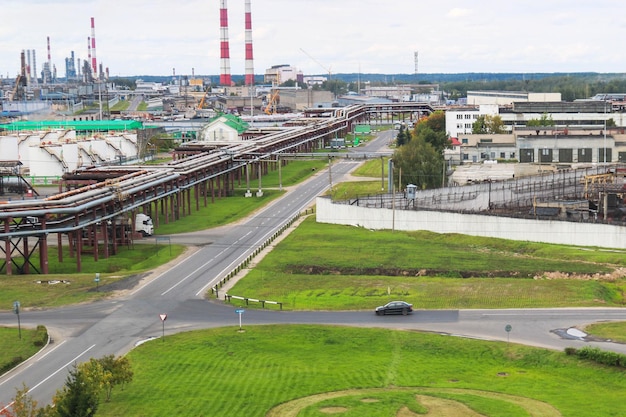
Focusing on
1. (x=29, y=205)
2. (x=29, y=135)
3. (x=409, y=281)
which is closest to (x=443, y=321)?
(x=409, y=281)

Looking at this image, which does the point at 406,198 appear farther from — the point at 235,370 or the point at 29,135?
the point at 29,135

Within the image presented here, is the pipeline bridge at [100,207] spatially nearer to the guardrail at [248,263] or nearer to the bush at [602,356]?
the guardrail at [248,263]

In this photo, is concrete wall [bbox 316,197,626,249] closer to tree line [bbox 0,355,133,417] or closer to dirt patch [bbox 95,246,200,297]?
dirt patch [bbox 95,246,200,297]

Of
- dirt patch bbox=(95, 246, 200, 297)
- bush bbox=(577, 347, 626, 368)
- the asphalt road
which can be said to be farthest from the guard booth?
bush bbox=(577, 347, 626, 368)

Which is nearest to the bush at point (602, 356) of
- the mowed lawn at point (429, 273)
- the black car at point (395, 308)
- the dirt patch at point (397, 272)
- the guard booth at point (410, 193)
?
the mowed lawn at point (429, 273)

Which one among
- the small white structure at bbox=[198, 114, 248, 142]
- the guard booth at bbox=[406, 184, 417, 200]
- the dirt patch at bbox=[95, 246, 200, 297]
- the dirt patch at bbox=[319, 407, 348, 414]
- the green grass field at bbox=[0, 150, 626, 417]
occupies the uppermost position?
the small white structure at bbox=[198, 114, 248, 142]

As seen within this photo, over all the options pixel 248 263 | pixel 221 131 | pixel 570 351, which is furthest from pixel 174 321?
pixel 221 131
